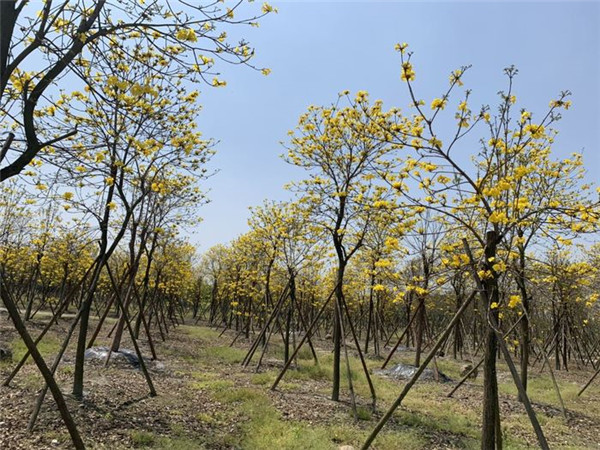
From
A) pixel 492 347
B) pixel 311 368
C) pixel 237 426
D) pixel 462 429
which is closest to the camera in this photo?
pixel 492 347

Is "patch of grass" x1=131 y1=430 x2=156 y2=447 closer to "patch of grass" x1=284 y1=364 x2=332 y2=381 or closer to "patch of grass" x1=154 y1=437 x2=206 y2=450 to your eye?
"patch of grass" x1=154 y1=437 x2=206 y2=450

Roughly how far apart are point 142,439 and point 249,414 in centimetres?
214

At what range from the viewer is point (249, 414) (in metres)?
7.14

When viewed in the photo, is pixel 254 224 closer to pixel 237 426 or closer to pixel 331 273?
pixel 331 273

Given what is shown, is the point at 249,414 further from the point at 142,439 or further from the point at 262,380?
the point at 262,380

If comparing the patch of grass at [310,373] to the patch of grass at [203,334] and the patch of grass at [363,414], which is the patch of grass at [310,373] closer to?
the patch of grass at [363,414]

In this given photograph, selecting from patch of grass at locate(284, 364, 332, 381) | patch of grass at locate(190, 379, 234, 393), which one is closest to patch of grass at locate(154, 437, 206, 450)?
patch of grass at locate(190, 379, 234, 393)

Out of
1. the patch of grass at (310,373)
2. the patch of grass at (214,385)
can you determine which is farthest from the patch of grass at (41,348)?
the patch of grass at (310,373)

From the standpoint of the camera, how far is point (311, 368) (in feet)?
40.8

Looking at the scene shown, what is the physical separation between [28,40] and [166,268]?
18.8 meters

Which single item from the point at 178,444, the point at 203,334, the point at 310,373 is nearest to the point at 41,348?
the point at 310,373

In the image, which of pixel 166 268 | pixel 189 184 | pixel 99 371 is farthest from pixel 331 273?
pixel 99 371

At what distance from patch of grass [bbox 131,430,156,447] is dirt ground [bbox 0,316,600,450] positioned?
2cm

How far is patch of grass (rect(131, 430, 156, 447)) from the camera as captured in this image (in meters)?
5.44
